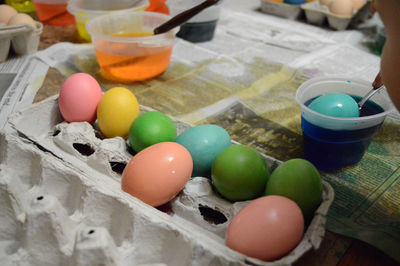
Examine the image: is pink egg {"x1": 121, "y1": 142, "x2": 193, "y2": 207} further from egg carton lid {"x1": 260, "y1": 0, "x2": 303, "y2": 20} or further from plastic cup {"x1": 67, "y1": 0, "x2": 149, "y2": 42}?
egg carton lid {"x1": 260, "y1": 0, "x2": 303, "y2": 20}

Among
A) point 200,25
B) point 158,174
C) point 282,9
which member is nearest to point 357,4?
point 282,9

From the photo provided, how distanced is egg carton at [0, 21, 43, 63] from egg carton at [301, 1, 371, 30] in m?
1.16

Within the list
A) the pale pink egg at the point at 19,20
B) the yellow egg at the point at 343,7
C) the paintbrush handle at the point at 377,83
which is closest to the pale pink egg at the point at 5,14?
the pale pink egg at the point at 19,20

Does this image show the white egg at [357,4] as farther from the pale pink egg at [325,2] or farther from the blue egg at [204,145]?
the blue egg at [204,145]

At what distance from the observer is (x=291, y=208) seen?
500 mm

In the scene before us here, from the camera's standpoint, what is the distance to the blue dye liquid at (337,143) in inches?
29.4

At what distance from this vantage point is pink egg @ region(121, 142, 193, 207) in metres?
0.58

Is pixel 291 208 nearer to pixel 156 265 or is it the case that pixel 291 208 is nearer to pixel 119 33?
pixel 156 265

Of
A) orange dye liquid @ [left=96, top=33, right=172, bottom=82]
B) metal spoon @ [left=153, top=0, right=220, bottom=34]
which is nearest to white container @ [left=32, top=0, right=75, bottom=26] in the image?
orange dye liquid @ [left=96, top=33, right=172, bottom=82]

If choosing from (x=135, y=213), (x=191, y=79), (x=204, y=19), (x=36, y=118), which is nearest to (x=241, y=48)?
(x=204, y=19)

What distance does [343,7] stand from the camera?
155 cm

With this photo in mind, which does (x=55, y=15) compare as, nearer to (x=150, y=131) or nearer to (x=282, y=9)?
(x=282, y=9)

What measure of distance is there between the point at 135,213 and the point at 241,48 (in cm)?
101

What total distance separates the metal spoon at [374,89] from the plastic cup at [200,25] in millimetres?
759
